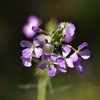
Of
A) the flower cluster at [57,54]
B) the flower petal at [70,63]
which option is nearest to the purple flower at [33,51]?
the flower cluster at [57,54]

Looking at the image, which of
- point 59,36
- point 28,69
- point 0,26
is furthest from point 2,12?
point 59,36

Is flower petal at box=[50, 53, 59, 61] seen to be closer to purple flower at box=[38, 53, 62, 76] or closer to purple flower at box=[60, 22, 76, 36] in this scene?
purple flower at box=[38, 53, 62, 76]

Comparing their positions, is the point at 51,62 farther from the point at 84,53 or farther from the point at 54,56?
the point at 84,53

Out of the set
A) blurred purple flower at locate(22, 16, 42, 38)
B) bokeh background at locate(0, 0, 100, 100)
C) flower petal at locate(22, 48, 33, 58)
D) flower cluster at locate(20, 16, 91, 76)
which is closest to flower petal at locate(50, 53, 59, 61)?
flower cluster at locate(20, 16, 91, 76)

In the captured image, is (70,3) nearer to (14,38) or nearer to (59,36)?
(14,38)

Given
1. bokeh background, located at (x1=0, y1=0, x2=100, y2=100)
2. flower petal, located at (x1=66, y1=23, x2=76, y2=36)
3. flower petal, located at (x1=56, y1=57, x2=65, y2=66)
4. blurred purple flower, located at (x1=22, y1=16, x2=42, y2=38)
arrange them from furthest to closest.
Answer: bokeh background, located at (x1=0, y1=0, x2=100, y2=100)
blurred purple flower, located at (x1=22, y1=16, x2=42, y2=38)
flower petal, located at (x1=66, y1=23, x2=76, y2=36)
flower petal, located at (x1=56, y1=57, x2=65, y2=66)

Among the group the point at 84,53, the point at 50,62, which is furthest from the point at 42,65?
the point at 84,53

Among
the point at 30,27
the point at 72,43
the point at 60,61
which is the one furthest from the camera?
the point at 72,43

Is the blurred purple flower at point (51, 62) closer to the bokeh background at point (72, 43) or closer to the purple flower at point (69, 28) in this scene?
the purple flower at point (69, 28)
